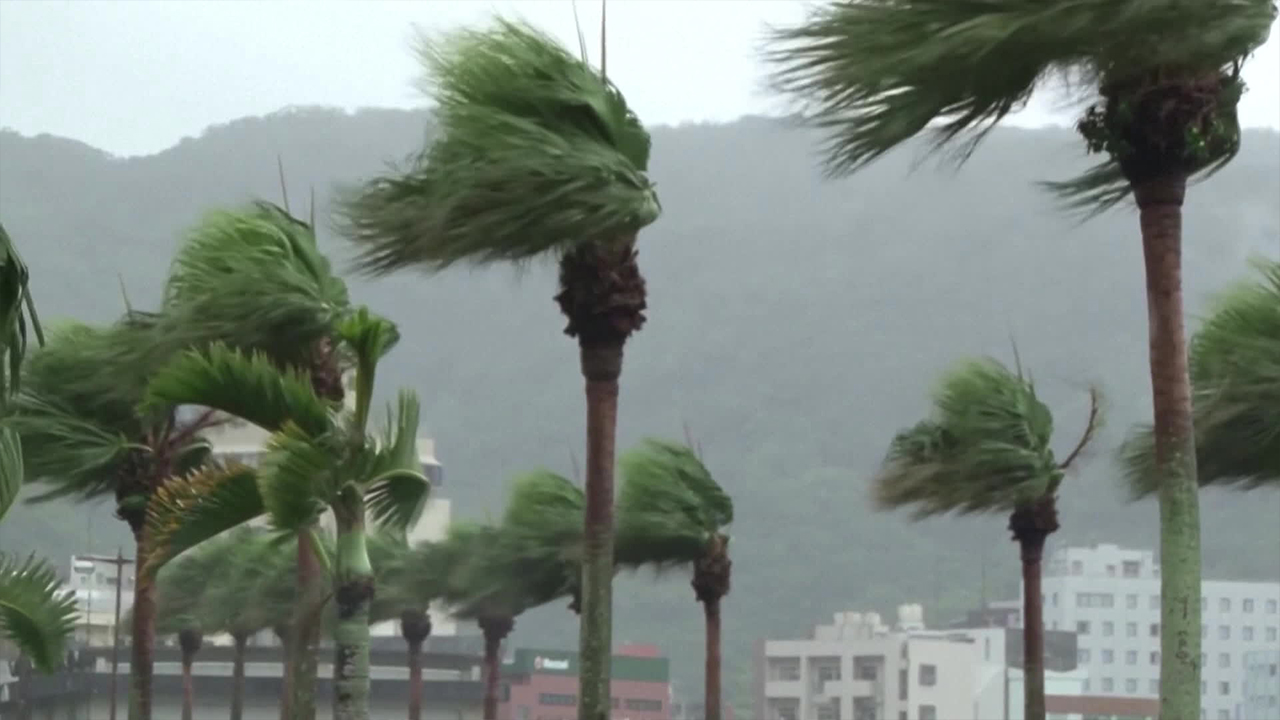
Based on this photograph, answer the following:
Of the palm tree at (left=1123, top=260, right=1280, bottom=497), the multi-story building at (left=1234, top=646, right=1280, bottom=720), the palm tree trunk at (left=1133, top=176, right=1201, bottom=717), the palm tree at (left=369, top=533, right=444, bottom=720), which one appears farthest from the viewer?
the multi-story building at (left=1234, top=646, right=1280, bottom=720)

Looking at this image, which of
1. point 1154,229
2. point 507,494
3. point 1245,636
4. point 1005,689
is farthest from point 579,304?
point 1245,636

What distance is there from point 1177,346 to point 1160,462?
1.86 feet

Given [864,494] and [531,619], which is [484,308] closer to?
[531,619]

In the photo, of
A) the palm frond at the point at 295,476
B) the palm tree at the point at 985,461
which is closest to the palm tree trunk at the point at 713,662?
the palm tree at the point at 985,461

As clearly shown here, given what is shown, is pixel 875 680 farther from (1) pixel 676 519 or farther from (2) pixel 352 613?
(2) pixel 352 613

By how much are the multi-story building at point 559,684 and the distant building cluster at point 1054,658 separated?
4645 mm

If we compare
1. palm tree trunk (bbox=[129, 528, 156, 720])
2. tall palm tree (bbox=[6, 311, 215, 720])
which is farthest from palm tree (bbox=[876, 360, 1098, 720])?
palm tree trunk (bbox=[129, 528, 156, 720])

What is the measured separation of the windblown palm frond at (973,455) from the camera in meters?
18.9

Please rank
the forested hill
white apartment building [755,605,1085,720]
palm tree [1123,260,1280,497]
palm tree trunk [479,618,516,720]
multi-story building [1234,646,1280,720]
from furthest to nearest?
the forested hill
multi-story building [1234,646,1280,720]
white apartment building [755,605,1085,720]
palm tree trunk [479,618,516,720]
palm tree [1123,260,1280,497]

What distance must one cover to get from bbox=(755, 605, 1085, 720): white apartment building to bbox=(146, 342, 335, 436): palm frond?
251 feet

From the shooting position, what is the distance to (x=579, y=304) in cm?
1411

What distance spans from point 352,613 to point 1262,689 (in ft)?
289

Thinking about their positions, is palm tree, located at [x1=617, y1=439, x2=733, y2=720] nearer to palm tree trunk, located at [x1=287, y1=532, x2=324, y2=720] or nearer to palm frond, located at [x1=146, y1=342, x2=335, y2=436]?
palm tree trunk, located at [x1=287, y1=532, x2=324, y2=720]

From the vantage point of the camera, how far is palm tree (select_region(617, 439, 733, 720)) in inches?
834
